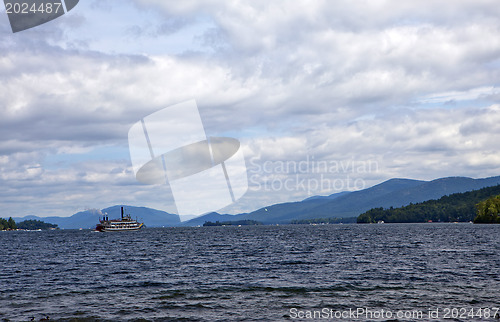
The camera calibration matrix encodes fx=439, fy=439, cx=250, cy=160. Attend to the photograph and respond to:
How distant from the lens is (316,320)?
3031cm

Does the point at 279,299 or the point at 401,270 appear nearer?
the point at 279,299

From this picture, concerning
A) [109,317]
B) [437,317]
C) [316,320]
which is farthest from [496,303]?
[109,317]

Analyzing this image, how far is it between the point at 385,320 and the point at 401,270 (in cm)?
2709

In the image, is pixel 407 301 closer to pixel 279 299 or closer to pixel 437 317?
pixel 437 317

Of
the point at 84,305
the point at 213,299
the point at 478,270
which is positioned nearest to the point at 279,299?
the point at 213,299

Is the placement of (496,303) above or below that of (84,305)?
below

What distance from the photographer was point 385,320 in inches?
1178

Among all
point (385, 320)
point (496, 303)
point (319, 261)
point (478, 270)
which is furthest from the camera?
point (319, 261)

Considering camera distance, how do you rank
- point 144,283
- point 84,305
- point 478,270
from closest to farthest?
point 84,305
point 144,283
point 478,270

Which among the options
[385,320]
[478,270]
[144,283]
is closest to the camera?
[385,320]

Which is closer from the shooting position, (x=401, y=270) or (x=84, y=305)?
(x=84, y=305)

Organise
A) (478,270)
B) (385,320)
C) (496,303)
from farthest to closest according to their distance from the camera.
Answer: (478,270)
(496,303)
(385,320)

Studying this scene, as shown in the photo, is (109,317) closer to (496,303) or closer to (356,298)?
(356,298)

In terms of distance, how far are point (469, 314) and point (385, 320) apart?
6254 millimetres
